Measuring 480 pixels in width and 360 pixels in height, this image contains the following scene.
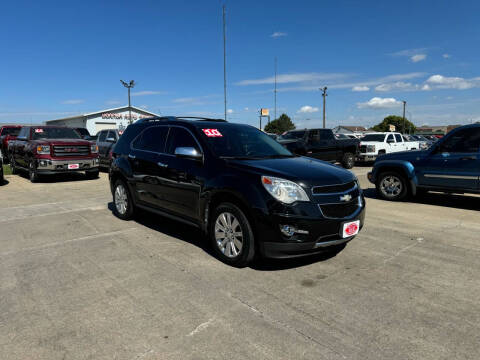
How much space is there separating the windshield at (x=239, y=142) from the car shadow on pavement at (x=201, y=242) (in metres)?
1.17

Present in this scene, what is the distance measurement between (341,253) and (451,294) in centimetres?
135

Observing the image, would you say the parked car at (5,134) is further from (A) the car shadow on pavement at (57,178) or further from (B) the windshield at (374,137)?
(B) the windshield at (374,137)

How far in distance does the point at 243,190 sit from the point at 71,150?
382 inches

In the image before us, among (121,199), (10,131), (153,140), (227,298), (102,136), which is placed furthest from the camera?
(10,131)

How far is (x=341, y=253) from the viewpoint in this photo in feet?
14.8

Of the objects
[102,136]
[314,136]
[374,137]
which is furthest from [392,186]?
[102,136]

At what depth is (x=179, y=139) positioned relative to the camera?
499 centimetres

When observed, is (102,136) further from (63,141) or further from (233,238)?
(233,238)

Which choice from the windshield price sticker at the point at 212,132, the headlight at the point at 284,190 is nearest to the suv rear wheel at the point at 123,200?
the windshield price sticker at the point at 212,132

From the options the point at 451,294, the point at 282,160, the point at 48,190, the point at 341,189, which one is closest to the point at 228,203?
the point at 282,160

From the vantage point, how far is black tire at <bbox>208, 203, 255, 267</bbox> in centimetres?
381

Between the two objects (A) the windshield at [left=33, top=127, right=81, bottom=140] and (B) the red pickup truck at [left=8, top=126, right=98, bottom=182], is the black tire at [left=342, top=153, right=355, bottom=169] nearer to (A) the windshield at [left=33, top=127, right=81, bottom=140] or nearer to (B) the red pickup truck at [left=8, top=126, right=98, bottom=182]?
(B) the red pickup truck at [left=8, top=126, right=98, bottom=182]

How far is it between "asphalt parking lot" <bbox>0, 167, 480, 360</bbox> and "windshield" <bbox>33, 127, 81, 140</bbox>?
758cm

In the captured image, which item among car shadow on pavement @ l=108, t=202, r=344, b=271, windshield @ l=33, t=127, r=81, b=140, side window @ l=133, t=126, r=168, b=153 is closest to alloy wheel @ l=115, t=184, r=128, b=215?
car shadow on pavement @ l=108, t=202, r=344, b=271
